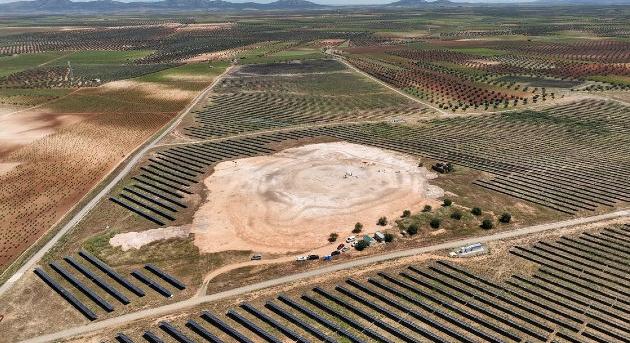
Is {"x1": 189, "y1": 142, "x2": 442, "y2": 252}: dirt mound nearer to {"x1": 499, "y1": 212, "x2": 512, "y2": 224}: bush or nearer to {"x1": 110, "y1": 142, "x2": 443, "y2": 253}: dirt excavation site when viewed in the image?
{"x1": 110, "y1": 142, "x2": 443, "y2": 253}: dirt excavation site

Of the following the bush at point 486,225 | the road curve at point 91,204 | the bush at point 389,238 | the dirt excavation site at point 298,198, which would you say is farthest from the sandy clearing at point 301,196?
the road curve at point 91,204

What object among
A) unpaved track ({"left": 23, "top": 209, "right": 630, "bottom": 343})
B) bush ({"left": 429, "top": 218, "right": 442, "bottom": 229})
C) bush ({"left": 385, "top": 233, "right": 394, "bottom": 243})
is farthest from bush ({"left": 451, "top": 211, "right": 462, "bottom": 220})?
bush ({"left": 385, "top": 233, "right": 394, "bottom": 243})

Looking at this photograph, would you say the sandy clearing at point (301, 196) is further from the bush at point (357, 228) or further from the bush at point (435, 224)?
the bush at point (435, 224)

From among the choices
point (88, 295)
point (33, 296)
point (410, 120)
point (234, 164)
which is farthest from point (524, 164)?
point (33, 296)

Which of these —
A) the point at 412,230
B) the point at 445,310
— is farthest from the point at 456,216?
the point at 445,310

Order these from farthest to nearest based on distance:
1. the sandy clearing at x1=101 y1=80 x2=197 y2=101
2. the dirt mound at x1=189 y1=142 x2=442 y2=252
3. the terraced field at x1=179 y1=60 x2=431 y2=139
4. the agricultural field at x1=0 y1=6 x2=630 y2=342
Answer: the sandy clearing at x1=101 y1=80 x2=197 y2=101
the terraced field at x1=179 y1=60 x2=431 y2=139
the dirt mound at x1=189 y1=142 x2=442 y2=252
the agricultural field at x1=0 y1=6 x2=630 y2=342

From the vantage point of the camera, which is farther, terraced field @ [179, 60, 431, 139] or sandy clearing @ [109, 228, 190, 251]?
terraced field @ [179, 60, 431, 139]

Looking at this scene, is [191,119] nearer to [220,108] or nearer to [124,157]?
[220,108]
